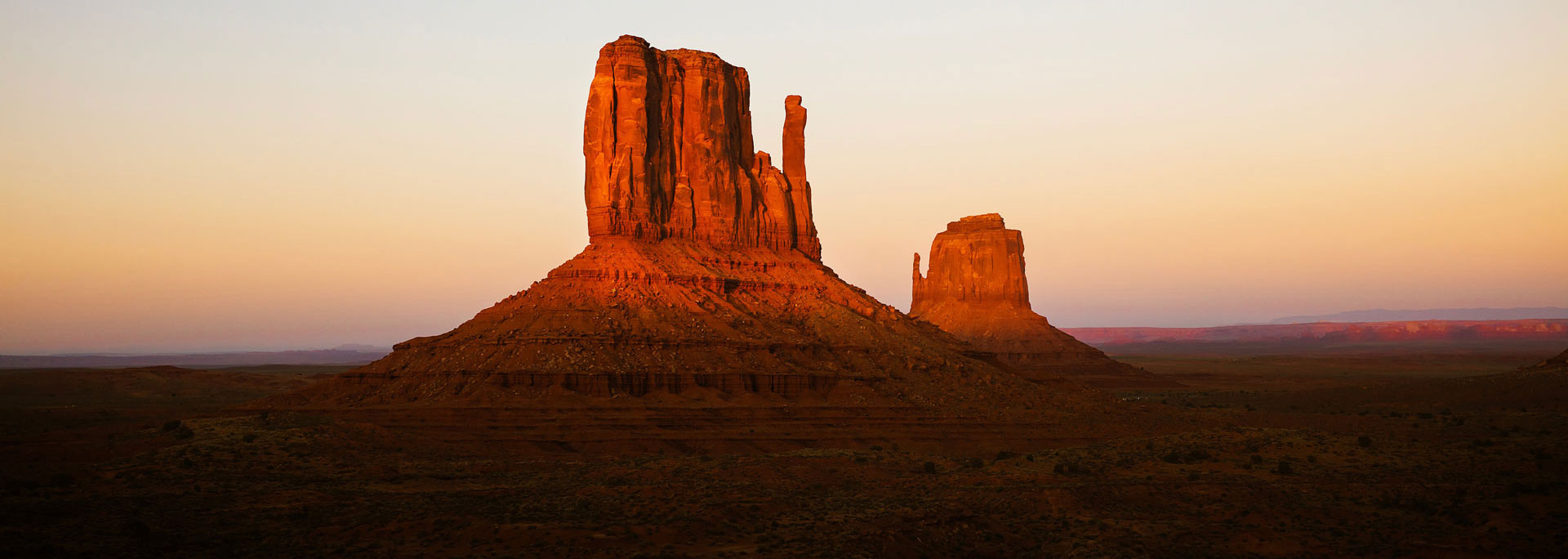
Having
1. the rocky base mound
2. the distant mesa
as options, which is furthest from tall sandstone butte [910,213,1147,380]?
the rocky base mound

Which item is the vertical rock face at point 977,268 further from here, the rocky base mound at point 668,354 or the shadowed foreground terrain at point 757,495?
the shadowed foreground terrain at point 757,495

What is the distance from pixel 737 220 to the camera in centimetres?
8331

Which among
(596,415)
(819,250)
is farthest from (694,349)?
(819,250)

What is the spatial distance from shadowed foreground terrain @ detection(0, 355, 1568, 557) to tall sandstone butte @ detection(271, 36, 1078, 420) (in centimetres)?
629

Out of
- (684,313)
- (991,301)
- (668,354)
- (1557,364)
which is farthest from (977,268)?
(668,354)

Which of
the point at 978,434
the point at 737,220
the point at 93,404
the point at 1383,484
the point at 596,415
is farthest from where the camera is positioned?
the point at 93,404

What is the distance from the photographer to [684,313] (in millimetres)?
69750

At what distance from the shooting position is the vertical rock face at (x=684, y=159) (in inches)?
2992

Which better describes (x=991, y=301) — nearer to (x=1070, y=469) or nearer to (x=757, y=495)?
(x=1070, y=469)

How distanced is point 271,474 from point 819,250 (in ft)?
169

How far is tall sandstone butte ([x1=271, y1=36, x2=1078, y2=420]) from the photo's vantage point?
63275 mm

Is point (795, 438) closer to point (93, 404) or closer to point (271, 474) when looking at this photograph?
point (271, 474)

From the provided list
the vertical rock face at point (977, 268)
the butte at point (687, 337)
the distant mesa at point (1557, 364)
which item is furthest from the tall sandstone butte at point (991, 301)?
the butte at point (687, 337)

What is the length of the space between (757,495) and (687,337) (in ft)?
94.4
